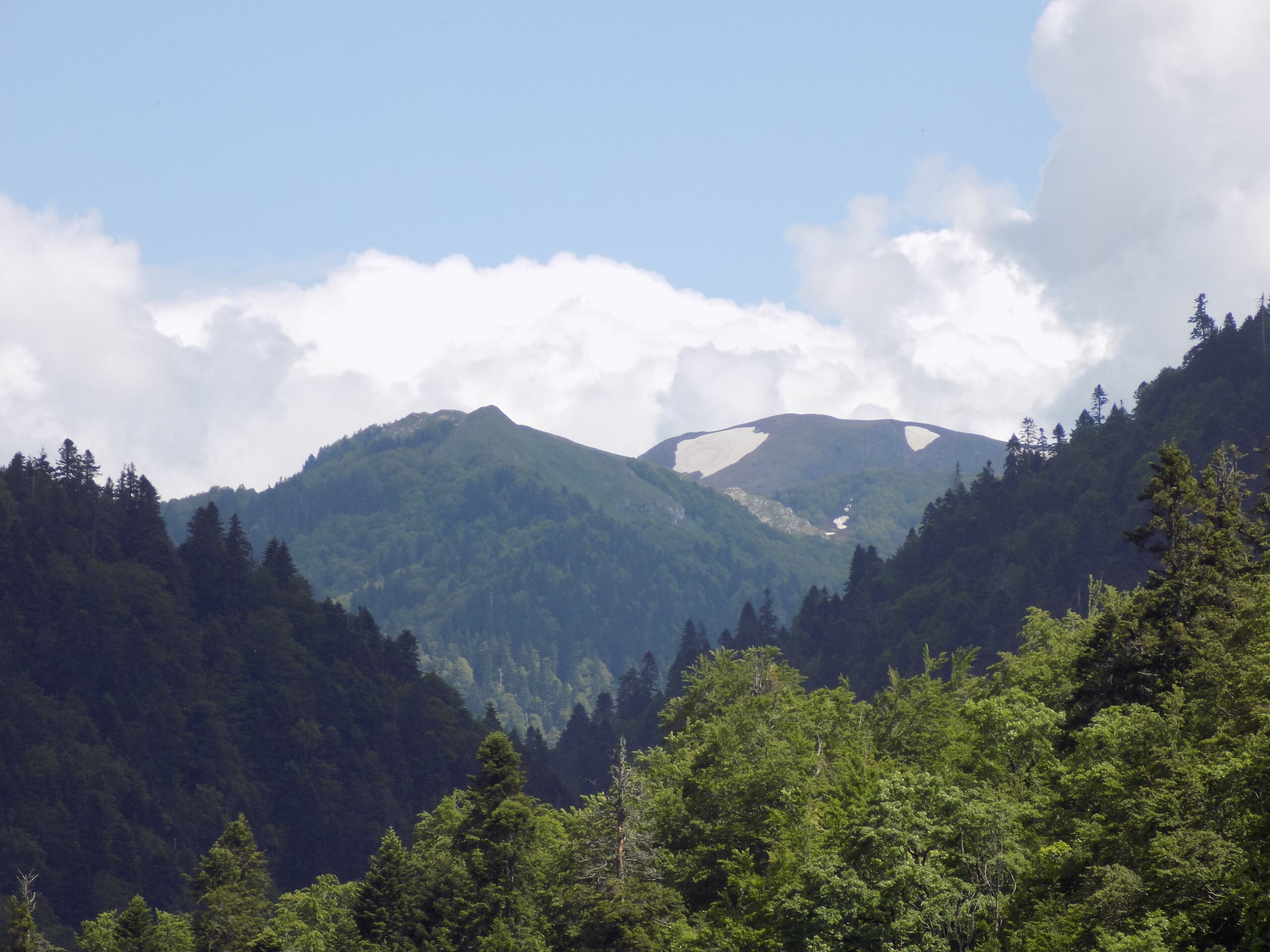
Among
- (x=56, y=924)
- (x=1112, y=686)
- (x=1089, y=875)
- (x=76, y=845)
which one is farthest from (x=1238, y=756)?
(x=76, y=845)

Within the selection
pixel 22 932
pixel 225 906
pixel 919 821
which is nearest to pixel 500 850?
pixel 225 906

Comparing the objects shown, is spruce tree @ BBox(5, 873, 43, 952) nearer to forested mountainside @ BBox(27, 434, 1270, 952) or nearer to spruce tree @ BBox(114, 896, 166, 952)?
forested mountainside @ BBox(27, 434, 1270, 952)

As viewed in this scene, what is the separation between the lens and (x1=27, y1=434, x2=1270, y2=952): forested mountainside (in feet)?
119

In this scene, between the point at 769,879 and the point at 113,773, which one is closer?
the point at 769,879

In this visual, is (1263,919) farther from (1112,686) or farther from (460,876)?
(460,876)

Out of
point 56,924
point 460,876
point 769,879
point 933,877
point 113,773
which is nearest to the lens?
point 933,877

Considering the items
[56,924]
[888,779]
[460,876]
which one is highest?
[888,779]

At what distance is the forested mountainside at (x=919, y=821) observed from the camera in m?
36.3

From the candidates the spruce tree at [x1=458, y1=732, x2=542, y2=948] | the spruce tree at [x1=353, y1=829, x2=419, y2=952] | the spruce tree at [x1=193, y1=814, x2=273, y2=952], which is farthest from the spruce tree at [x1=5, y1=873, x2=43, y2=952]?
the spruce tree at [x1=458, y1=732, x2=542, y2=948]

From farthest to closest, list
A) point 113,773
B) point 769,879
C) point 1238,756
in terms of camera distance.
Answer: point 113,773, point 769,879, point 1238,756

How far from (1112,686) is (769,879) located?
14.6 meters

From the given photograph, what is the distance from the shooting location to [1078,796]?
45.4m

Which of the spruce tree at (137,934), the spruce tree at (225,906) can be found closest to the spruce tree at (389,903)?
the spruce tree at (225,906)

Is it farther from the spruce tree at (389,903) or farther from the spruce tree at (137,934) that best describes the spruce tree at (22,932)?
the spruce tree at (389,903)
